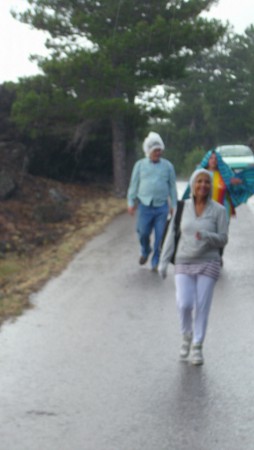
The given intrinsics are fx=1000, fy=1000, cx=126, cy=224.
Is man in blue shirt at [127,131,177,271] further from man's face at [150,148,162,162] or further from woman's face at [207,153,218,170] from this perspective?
woman's face at [207,153,218,170]

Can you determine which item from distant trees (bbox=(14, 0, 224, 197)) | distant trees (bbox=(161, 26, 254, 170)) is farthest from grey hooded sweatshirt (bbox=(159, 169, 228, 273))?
distant trees (bbox=(161, 26, 254, 170))

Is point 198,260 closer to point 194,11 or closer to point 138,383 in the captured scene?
point 138,383

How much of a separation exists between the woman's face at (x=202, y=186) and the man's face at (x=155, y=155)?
4.58 meters

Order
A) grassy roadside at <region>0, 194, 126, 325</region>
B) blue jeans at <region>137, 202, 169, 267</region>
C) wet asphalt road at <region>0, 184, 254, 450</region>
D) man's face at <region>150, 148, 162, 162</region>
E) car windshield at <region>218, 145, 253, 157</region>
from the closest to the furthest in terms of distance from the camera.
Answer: wet asphalt road at <region>0, 184, 254, 450</region>
grassy roadside at <region>0, 194, 126, 325</region>
man's face at <region>150, 148, 162, 162</region>
blue jeans at <region>137, 202, 169, 267</region>
car windshield at <region>218, 145, 253, 157</region>

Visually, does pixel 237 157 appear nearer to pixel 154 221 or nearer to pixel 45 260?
pixel 45 260

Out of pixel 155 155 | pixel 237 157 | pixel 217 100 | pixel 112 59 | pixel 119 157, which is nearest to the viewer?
pixel 155 155

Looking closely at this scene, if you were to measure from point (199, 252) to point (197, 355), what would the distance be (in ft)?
2.72

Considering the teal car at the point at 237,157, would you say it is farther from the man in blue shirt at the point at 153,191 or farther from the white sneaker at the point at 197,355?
the white sneaker at the point at 197,355

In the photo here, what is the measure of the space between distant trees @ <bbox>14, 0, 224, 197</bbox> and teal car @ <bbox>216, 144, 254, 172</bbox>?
306cm

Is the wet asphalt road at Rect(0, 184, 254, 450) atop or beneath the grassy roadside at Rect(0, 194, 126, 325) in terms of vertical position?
atop

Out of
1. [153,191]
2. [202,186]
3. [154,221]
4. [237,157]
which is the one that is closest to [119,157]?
[237,157]

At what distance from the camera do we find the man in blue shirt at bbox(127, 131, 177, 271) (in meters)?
13.0

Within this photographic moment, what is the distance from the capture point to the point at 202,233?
8016mm

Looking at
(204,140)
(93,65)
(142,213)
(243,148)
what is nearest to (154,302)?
(142,213)
